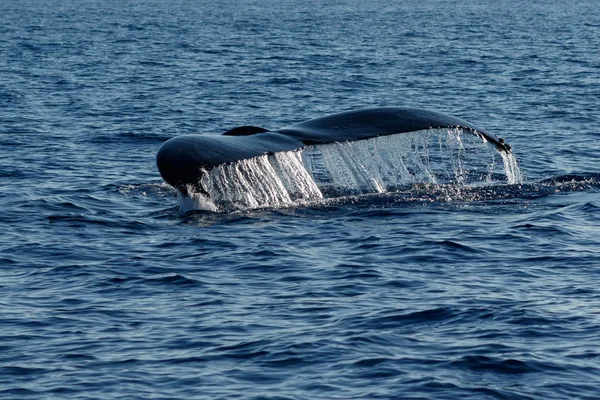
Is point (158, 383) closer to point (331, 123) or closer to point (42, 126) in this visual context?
point (331, 123)

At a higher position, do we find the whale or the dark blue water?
the whale

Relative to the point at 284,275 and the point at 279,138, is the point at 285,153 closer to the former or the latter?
the point at 279,138

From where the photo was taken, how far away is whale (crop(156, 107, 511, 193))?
46.6 feet

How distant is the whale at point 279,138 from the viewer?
14.2 meters

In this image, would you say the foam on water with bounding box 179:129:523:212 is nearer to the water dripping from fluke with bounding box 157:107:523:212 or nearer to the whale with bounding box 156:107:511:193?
the water dripping from fluke with bounding box 157:107:523:212

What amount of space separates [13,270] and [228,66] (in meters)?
27.7

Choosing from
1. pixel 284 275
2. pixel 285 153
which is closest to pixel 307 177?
pixel 285 153


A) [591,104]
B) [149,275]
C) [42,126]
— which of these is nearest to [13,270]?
[149,275]

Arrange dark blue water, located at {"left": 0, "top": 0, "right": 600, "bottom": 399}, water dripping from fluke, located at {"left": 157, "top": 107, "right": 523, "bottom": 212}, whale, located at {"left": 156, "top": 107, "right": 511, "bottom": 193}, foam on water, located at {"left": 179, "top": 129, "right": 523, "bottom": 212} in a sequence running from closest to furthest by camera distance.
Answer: dark blue water, located at {"left": 0, "top": 0, "right": 600, "bottom": 399}, whale, located at {"left": 156, "top": 107, "right": 511, "bottom": 193}, water dripping from fluke, located at {"left": 157, "top": 107, "right": 523, "bottom": 212}, foam on water, located at {"left": 179, "top": 129, "right": 523, "bottom": 212}

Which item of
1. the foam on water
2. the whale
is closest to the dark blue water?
the foam on water

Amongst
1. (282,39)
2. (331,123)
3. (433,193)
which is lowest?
(282,39)

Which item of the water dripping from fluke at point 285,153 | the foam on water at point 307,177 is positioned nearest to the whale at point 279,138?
the water dripping from fluke at point 285,153

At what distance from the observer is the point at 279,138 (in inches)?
596

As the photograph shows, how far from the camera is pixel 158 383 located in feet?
33.0
